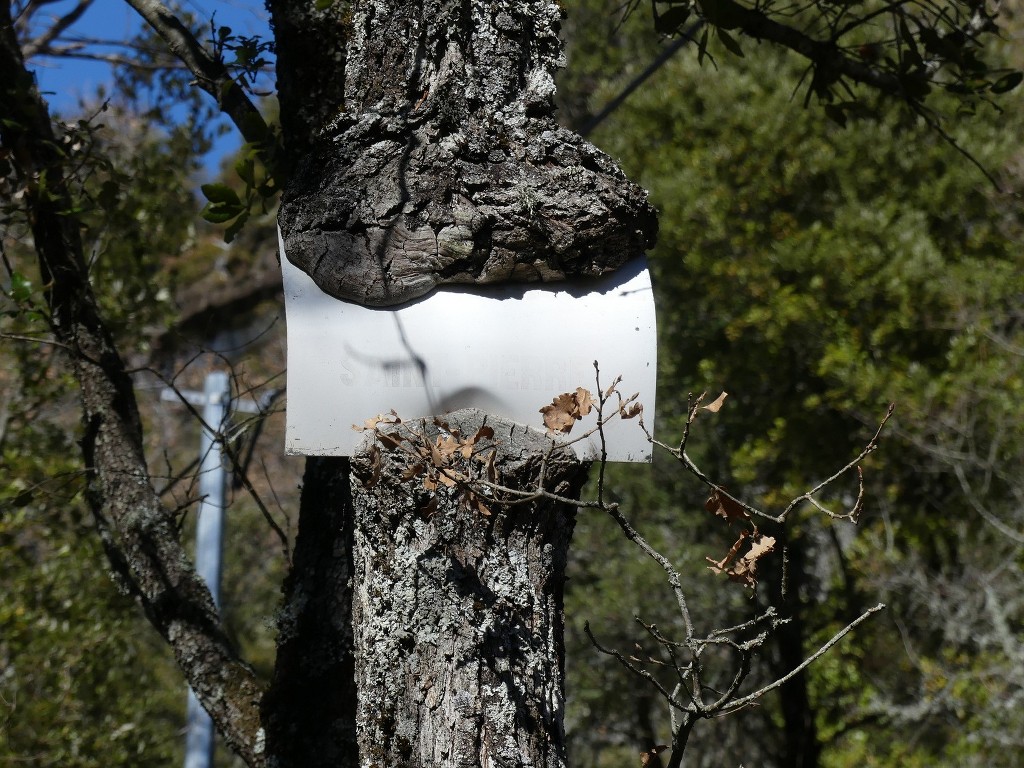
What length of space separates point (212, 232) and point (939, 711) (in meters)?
14.9

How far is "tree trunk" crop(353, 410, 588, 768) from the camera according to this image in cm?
144

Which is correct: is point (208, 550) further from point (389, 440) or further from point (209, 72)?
point (389, 440)

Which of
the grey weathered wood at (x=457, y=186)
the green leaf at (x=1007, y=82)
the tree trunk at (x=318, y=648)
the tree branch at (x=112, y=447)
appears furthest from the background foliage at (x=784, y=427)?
the green leaf at (x=1007, y=82)

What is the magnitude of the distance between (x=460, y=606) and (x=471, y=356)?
0.38 meters

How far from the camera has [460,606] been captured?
57.8 inches

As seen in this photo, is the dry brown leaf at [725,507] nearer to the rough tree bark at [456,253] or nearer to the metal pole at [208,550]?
the rough tree bark at [456,253]

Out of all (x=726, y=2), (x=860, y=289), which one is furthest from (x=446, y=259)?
(x=860, y=289)

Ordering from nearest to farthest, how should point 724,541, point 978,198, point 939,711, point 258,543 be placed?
point 939,711 → point 978,198 → point 724,541 → point 258,543

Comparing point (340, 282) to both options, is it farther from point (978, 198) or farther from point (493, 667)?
point (978, 198)

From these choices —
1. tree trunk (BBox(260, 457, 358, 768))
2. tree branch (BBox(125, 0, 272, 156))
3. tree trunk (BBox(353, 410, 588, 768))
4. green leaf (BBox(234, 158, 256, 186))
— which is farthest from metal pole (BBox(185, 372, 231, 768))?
tree trunk (BBox(353, 410, 588, 768))

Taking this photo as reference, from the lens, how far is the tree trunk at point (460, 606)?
1443 mm

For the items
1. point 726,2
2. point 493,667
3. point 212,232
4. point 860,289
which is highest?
point 212,232

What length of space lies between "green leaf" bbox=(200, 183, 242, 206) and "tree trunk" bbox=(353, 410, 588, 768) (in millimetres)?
767

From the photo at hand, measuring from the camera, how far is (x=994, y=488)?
6.55m
